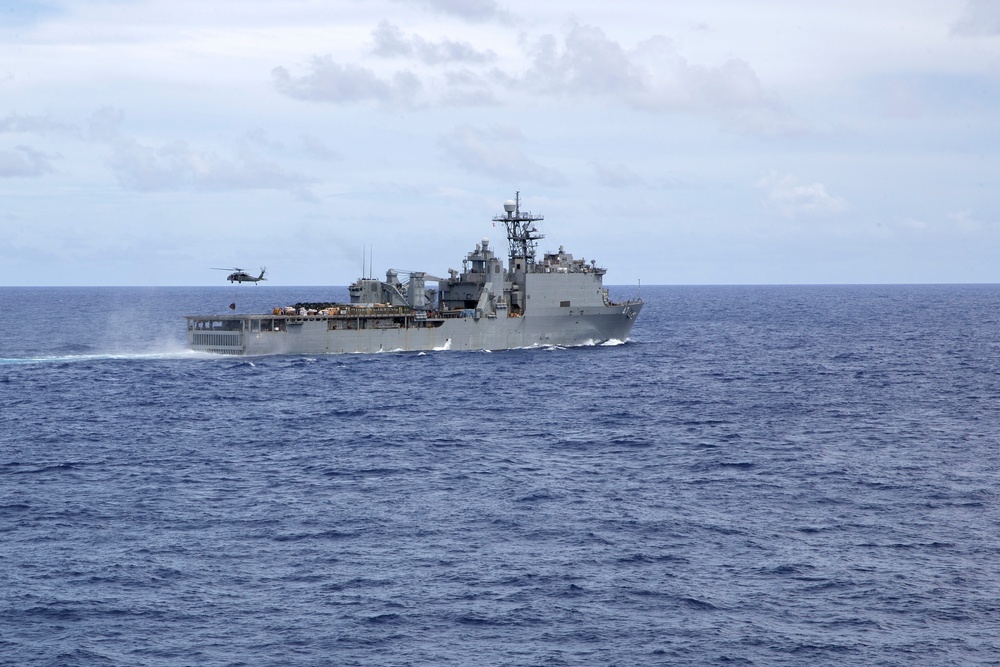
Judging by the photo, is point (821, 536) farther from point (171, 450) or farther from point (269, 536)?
point (171, 450)

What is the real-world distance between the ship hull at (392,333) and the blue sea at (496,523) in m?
12.8

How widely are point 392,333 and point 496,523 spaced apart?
53840mm

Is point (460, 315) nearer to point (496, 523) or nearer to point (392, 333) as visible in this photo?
point (392, 333)

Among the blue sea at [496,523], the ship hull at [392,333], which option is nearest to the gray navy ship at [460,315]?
the ship hull at [392,333]

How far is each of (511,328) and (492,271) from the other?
17.6ft

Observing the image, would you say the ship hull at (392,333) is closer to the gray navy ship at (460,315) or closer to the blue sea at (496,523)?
the gray navy ship at (460,315)

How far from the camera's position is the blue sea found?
26297mm

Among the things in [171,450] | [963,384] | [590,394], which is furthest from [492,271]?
[171,450]

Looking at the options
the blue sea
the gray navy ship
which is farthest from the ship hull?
the blue sea

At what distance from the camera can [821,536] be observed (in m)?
34.6

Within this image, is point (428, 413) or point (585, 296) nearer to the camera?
point (428, 413)

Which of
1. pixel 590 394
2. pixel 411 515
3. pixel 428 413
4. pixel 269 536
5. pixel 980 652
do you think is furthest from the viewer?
pixel 590 394

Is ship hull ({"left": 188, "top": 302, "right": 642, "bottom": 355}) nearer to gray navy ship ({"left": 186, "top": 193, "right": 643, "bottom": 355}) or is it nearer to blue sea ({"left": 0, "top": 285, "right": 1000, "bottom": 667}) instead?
gray navy ship ({"left": 186, "top": 193, "right": 643, "bottom": 355})

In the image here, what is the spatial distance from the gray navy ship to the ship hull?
0.08 m
